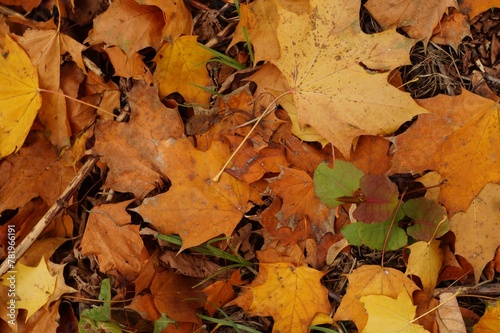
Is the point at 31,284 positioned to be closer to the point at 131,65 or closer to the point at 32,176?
the point at 32,176

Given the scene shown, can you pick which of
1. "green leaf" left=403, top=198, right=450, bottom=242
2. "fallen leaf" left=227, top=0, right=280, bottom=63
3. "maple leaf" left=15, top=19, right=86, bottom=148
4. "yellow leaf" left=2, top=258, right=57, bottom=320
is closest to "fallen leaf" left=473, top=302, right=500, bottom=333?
"green leaf" left=403, top=198, right=450, bottom=242

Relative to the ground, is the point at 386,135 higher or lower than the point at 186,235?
higher

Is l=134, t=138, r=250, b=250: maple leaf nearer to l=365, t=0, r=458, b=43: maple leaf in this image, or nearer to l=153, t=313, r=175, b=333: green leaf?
l=153, t=313, r=175, b=333: green leaf

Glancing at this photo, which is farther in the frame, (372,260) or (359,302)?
(372,260)

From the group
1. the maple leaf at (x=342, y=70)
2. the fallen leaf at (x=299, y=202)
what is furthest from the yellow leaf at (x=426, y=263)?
the maple leaf at (x=342, y=70)

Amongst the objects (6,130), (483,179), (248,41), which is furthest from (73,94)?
(483,179)

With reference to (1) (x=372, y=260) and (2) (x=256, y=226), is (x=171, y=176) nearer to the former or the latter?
(2) (x=256, y=226)

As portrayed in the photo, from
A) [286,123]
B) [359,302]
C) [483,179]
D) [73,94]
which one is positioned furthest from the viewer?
[73,94]

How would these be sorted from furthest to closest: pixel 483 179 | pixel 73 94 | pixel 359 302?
pixel 73 94 < pixel 359 302 < pixel 483 179
